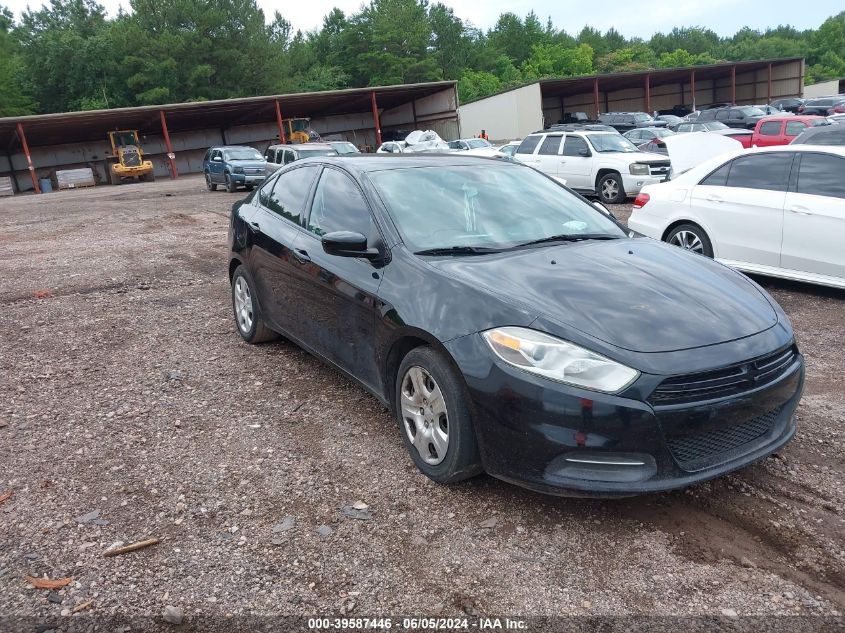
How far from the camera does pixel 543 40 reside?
323ft

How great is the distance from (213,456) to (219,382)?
4.05 feet

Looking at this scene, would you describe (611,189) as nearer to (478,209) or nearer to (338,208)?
(478,209)

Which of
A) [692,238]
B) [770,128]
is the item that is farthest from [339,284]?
[770,128]

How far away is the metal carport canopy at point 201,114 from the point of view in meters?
35.6

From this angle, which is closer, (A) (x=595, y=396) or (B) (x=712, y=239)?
(A) (x=595, y=396)

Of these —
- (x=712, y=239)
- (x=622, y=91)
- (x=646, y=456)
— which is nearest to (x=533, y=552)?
(x=646, y=456)

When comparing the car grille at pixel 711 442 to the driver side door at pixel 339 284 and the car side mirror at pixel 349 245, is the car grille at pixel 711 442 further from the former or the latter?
the car side mirror at pixel 349 245

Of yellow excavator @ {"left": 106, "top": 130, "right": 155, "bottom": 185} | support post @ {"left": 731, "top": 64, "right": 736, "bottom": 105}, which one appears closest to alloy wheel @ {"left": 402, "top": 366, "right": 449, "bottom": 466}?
yellow excavator @ {"left": 106, "top": 130, "right": 155, "bottom": 185}

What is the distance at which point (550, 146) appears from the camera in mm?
16438

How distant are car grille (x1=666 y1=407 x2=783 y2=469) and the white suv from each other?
1220 centimetres

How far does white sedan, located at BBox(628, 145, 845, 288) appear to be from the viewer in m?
6.35

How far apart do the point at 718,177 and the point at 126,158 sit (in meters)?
36.1

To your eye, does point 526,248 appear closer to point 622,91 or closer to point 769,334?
point 769,334

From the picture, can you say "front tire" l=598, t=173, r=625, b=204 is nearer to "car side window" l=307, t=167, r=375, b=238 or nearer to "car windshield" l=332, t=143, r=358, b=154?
"car windshield" l=332, t=143, r=358, b=154
